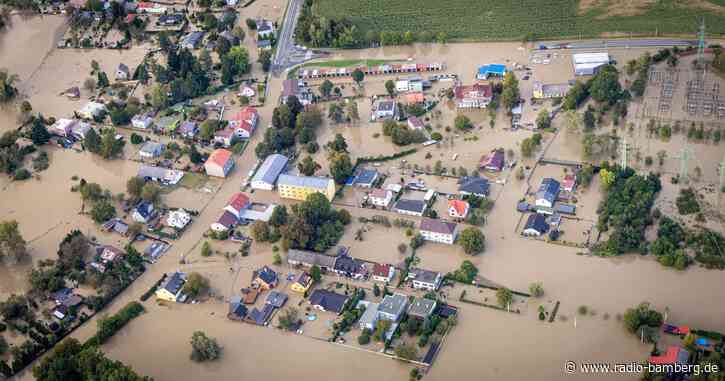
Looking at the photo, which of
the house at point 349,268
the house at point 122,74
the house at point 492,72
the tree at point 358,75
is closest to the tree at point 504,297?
the house at point 349,268

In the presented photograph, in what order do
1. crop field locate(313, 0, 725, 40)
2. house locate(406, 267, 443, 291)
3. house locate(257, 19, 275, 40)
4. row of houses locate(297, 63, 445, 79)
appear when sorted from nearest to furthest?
house locate(406, 267, 443, 291) → row of houses locate(297, 63, 445, 79) → crop field locate(313, 0, 725, 40) → house locate(257, 19, 275, 40)

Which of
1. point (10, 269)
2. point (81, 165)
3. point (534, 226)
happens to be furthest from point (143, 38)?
point (534, 226)

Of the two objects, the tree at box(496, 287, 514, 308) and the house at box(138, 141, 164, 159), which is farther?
the house at box(138, 141, 164, 159)

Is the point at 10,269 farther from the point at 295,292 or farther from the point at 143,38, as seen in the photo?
the point at 143,38

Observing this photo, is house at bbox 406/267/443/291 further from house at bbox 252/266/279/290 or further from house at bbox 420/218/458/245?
house at bbox 252/266/279/290

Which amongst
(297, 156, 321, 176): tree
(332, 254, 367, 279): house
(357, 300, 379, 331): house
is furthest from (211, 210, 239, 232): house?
(357, 300, 379, 331): house

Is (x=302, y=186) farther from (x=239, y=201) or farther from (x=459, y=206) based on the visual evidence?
(x=459, y=206)

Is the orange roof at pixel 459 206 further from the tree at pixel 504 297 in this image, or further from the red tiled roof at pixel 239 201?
the red tiled roof at pixel 239 201
